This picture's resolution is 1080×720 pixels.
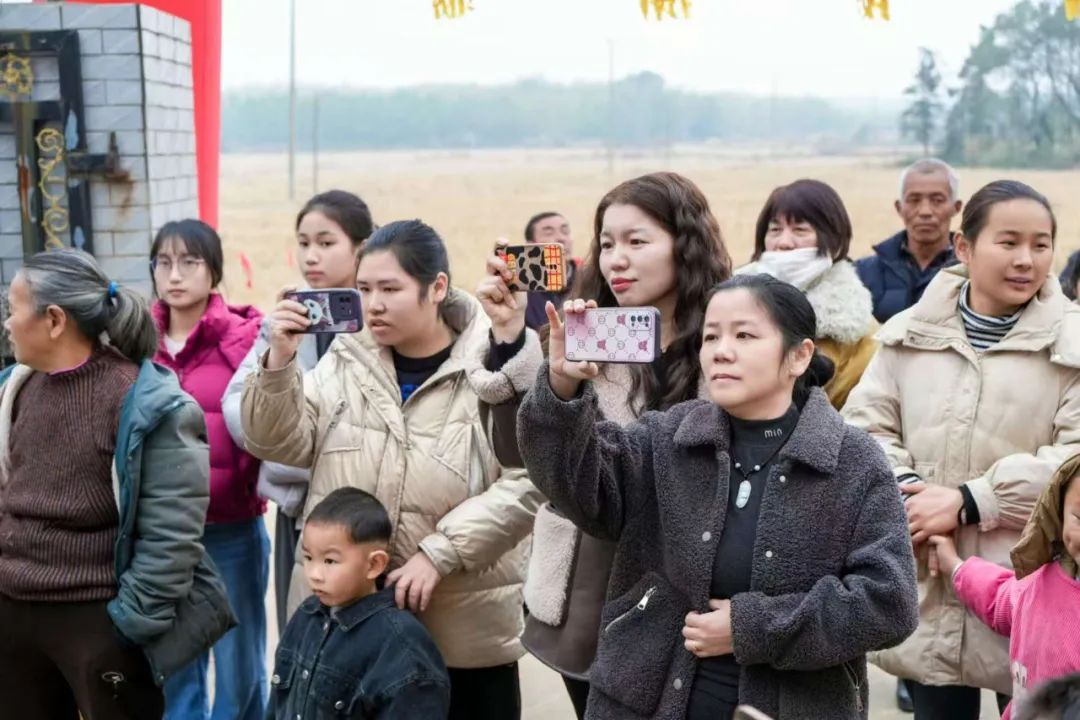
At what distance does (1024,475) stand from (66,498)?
215 cm

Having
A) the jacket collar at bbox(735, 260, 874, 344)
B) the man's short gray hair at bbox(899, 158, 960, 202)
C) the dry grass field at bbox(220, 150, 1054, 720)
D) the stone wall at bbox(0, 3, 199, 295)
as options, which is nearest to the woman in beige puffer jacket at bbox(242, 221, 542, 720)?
the jacket collar at bbox(735, 260, 874, 344)

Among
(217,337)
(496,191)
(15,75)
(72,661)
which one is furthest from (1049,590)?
(496,191)

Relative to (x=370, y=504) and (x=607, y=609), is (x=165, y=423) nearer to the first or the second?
(x=370, y=504)

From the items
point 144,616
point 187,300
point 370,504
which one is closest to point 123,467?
point 144,616

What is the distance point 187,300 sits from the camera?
4.01m

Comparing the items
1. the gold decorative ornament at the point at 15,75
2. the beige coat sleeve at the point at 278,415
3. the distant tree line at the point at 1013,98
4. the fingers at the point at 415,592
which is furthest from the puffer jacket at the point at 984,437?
the distant tree line at the point at 1013,98

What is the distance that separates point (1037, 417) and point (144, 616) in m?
2.08

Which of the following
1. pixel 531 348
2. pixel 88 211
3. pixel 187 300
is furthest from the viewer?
pixel 88 211

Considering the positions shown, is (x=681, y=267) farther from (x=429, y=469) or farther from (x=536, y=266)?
(x=429, y=469)

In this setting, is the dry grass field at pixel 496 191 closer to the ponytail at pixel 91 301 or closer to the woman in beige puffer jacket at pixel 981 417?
the ponytail at pixel 91 301

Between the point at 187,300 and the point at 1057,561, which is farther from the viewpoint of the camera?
the point at 187,300

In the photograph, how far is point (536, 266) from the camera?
100 inches

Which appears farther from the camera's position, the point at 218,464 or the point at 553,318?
the point at 218,464

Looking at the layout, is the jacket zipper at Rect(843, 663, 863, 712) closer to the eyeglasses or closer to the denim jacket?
the denim jacket
